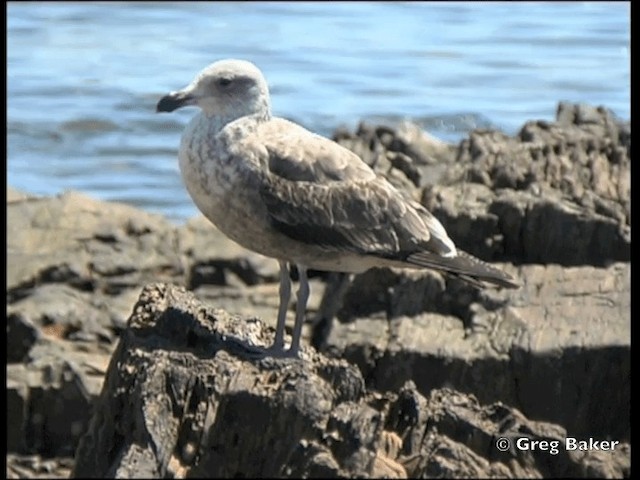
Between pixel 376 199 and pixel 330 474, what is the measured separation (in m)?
2.20

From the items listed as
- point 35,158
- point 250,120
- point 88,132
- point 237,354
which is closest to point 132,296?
point 250,120

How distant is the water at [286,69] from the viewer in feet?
49.9

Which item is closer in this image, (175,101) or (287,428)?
(287,428)

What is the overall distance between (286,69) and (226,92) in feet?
36.8

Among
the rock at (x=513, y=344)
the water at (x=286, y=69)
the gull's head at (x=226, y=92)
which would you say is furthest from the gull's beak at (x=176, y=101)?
the water at (x=286, y=69)

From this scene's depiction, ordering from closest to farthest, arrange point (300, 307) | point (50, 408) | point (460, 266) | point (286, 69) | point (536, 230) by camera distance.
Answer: point (300, 307), point (460, 266), point (50, 408), point (536, 230), point (286, 69)

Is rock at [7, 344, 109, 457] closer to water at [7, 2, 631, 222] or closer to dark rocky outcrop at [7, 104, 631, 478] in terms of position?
dark rocky outcrop at [7, 104, 631, 478]

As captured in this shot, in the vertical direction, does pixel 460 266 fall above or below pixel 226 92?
below

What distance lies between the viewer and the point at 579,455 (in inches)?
212

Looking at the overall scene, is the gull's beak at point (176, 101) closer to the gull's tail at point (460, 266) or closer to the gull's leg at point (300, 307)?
the gull's leg at point (300, 307)

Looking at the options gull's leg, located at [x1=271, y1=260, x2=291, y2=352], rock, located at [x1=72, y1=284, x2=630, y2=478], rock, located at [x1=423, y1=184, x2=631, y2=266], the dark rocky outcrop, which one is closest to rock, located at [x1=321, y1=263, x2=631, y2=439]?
the dark rocky outcrop

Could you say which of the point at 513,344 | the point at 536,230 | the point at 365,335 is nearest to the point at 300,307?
A: the point at 365,335

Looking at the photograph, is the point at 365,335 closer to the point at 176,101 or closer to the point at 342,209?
the point at 342,209

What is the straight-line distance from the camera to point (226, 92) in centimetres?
701
